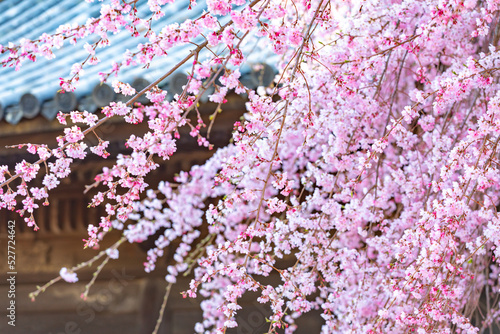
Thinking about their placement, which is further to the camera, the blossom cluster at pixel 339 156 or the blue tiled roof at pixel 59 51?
the blue tiled roof at pixel 59 51

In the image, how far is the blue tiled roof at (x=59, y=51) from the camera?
3727mm

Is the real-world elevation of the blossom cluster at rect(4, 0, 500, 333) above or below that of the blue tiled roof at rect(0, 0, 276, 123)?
below

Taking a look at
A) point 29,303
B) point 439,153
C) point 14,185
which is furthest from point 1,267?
point 439,153

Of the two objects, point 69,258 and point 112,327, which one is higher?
point 69,258

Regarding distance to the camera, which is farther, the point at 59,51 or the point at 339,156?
the point at 59,51

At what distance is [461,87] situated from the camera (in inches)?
81.1

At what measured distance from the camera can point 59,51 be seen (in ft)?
15.9

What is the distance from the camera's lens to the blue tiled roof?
373 cm

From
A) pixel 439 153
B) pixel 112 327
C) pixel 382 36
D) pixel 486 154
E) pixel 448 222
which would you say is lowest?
pixel 112 327

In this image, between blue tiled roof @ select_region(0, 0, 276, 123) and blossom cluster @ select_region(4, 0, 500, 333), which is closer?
blossom cluster @ select_region(4, 0, 500, 333)

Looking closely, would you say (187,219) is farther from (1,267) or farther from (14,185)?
(1,267)

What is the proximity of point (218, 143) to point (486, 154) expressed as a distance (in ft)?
7.32

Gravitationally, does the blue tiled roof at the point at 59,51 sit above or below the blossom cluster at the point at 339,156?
above

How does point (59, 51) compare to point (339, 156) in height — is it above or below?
above
